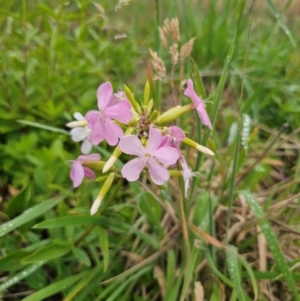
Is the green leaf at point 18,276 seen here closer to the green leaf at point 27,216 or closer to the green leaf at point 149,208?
the green leaf at point 27,216

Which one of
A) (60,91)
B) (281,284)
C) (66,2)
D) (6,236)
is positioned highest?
(66,2)

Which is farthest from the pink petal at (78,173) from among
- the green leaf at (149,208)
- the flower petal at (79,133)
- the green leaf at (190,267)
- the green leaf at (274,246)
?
the green leaf at (274,246)

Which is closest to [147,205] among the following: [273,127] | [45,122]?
[45,122]

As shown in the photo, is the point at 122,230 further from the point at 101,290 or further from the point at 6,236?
the point at 6,236

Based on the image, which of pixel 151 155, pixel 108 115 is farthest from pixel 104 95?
pixel 151 155

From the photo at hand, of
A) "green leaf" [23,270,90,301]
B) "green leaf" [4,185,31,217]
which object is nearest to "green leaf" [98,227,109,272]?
"green leaf" [23,270,90,301]

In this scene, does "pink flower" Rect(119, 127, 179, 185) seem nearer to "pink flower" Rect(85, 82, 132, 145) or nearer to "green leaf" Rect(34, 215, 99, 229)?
"pink flower" Rect(85, 82, 132, 145)
